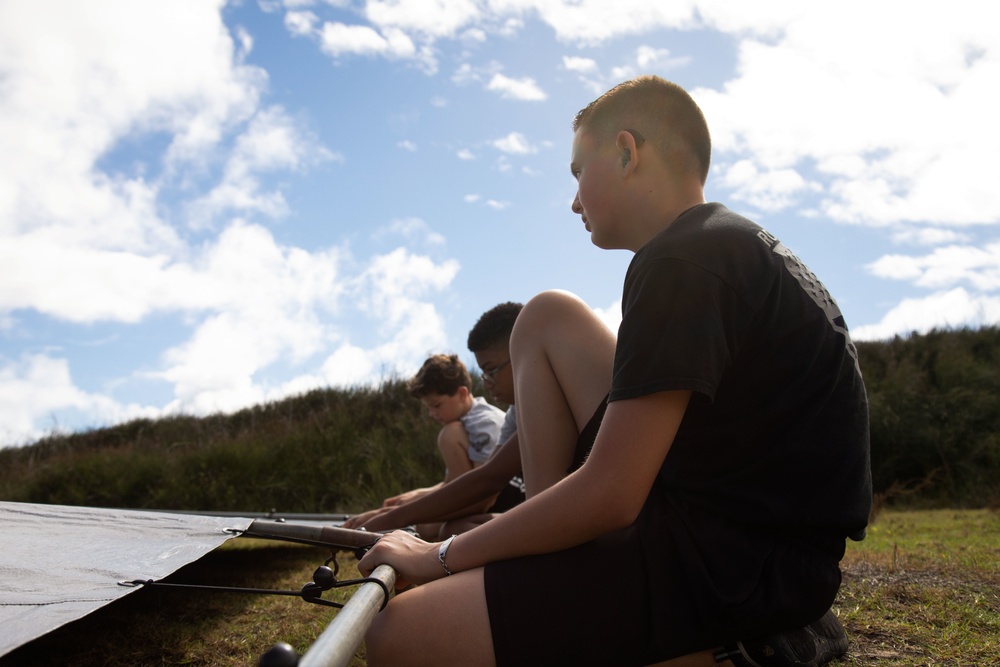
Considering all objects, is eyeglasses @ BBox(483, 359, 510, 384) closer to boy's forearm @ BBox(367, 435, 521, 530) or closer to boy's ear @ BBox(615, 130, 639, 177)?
boy's forearm @ BBox(367, 435, 521, 530)

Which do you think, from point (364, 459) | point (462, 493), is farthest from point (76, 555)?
point (364, 459)

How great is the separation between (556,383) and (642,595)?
0.69m

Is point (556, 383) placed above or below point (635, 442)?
above

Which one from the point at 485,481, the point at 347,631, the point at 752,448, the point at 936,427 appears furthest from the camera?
the point at 936,427

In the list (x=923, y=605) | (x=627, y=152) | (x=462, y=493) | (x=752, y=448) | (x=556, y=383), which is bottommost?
(x=923, y=605)

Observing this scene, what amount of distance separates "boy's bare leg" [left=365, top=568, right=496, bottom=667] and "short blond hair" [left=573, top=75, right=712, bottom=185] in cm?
99

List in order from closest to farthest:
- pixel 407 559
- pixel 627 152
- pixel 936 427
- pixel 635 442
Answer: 1. pixel 635 442
2. pixel 407 559
3. pixel 627 152
4. pixel 936 427

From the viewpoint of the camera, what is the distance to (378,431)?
28.8 ft

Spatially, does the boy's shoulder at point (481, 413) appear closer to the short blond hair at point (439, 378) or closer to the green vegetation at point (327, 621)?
the short blond hair at point (439, 378)

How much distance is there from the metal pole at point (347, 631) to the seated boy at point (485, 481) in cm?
128

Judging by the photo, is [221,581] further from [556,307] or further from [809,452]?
[809,452]

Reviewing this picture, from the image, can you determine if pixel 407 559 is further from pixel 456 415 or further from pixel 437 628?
pixel 456 415

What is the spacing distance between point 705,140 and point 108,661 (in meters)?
2.22

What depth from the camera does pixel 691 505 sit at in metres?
1.43
